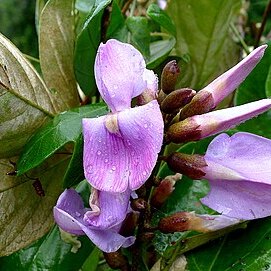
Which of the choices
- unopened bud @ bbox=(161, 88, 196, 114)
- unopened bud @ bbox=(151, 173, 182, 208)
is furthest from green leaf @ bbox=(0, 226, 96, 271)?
unopened bud @ bbox=(161, 88, 196, 114)

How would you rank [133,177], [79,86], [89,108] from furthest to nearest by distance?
[79,86] → [89,108] → [133,177]

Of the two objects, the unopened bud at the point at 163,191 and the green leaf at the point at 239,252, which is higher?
the unopened bud at the point at 163,191

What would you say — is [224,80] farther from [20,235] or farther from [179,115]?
[20,235]

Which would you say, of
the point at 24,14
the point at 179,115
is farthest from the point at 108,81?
the point at 24,14

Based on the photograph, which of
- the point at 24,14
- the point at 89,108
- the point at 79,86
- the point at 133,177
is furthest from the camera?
the point at 24,14

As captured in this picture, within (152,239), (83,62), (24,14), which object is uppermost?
(83,62)

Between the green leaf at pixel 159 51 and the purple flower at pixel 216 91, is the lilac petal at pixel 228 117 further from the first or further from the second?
the green leaf at pixel 159 51

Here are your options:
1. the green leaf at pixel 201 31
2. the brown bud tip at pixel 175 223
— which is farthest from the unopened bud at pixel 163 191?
the green leaf at pixel 201 31
